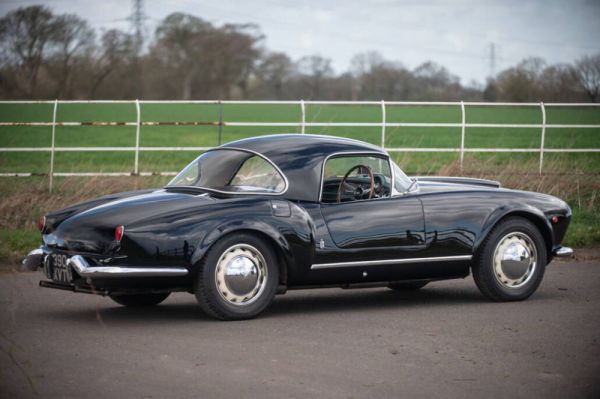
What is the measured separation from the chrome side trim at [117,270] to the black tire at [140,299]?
115 cm

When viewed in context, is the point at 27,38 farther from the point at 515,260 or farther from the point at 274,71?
the point at 515,260

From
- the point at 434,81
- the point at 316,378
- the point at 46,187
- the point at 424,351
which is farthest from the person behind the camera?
the point at 434,81

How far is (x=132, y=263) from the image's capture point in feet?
23.4

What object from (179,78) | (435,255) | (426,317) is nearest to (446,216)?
(435,255)

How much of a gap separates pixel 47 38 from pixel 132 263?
73095 mm

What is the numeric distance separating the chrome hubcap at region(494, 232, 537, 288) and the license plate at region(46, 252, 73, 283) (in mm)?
3473

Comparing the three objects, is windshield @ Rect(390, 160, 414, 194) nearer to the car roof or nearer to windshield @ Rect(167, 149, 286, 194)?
the car roof

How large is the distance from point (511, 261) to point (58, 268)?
367 cm

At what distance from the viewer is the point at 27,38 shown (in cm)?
6962

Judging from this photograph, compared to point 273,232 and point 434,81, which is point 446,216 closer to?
point 273,232

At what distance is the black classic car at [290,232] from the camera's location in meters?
7.23

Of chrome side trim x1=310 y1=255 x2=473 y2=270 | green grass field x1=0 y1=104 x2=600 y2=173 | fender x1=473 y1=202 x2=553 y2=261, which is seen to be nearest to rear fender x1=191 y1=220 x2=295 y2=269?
chrome side trim x1=310 y1=255 x2=473 y2=270

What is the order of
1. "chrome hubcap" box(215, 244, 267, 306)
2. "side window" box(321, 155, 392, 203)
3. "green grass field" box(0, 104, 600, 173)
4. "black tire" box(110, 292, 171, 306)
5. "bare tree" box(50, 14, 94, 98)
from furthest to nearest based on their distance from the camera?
"bare tree" box(50, 14, 94, 98)
"green grass field" box(0, 104, 600, 173)
"black tire" box(110, 292, 171, 306)
"side window" box(321, 155, 392, 203)
"chrome hubcap" box(215, 244, 267, 306)

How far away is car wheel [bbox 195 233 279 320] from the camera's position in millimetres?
7309
